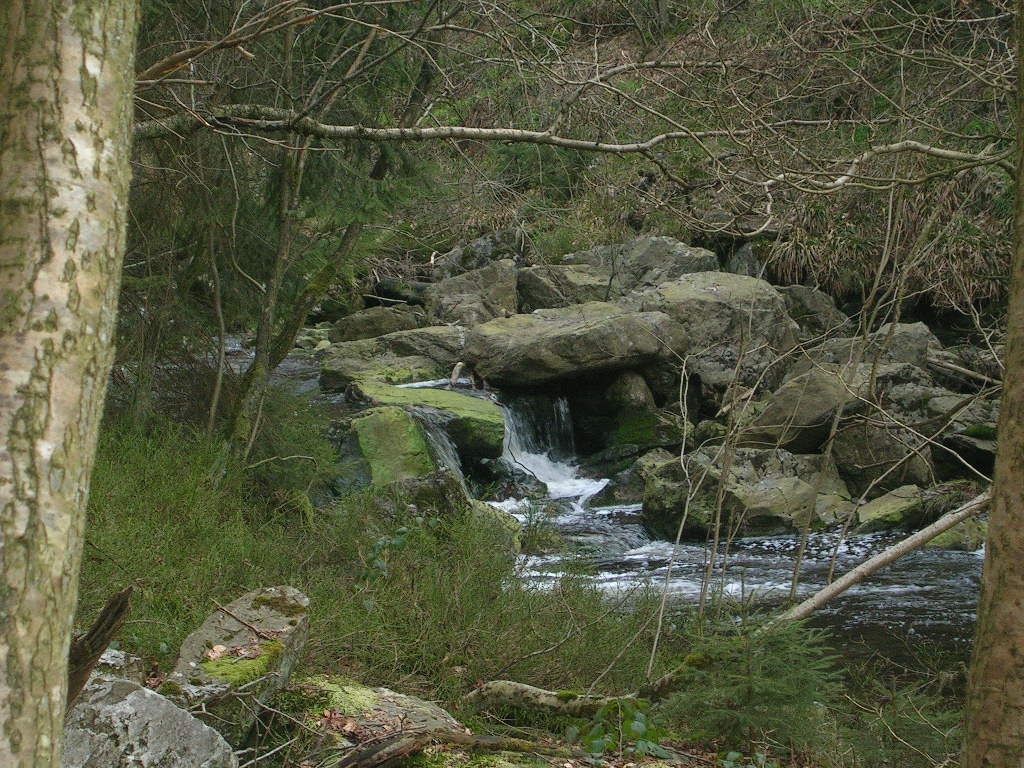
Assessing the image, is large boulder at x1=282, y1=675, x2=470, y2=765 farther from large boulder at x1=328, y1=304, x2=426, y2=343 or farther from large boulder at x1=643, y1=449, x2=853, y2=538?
large boulder at x1=328, y1=304, x2=426, y2=343

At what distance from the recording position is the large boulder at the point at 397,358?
538 inches

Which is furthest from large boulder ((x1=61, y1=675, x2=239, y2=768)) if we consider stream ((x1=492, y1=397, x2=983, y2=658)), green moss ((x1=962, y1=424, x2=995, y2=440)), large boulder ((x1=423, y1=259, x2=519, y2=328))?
large boulder ((x1=423, y1=259, x2=519, y2=328))

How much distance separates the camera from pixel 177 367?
8.23 metres

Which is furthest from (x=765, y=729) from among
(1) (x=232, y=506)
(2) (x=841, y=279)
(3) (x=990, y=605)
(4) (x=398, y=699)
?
(2) (x=841, y=279)

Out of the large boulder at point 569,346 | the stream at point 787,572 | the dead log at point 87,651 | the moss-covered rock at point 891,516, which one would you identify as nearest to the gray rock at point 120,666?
the dead log at point 87,651

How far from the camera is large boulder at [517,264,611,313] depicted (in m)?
16.6

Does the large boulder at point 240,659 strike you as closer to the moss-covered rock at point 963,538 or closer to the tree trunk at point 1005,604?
the tree trunk at point 1005,604

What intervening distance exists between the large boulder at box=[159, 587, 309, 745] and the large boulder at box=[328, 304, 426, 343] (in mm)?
12867

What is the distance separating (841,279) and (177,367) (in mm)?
11009

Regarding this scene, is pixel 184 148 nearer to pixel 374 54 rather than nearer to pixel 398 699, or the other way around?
pixel 374 54

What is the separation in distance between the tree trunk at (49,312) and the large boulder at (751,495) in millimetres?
8327

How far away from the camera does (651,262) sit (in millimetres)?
16875

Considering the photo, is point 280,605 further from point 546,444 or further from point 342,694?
point 546,444

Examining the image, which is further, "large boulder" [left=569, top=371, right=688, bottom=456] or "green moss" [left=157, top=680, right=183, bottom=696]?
"large boulder" [left=569, top=371, right=688, bottom=456]
